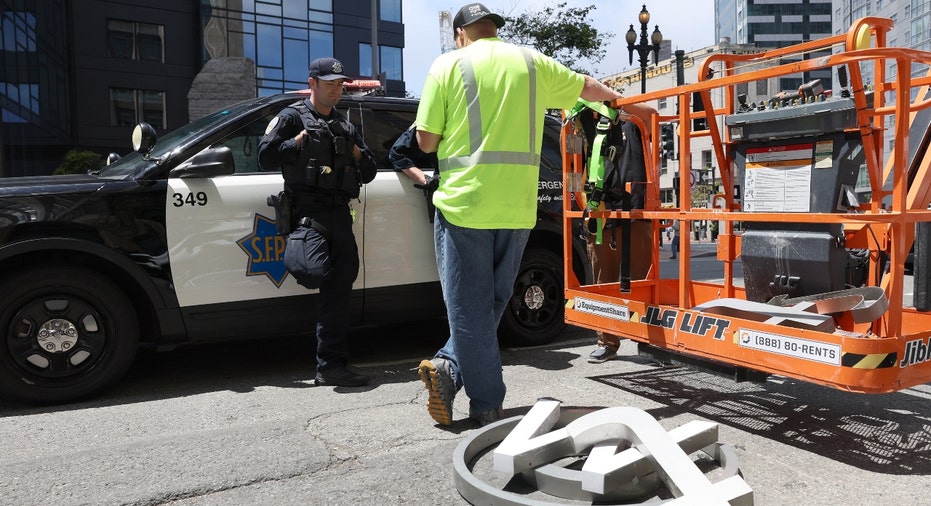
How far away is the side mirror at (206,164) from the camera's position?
420 cm

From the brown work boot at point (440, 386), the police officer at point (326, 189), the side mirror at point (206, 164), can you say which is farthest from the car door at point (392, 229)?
the brown work boot at point (440, 386)

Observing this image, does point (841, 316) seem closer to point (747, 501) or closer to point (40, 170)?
point (747, 501)

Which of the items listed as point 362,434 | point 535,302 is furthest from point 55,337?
point 535,302

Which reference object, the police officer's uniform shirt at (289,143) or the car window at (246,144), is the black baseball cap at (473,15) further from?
the car window at (246,144)

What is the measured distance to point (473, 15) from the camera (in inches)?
134

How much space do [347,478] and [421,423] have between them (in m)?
0.78

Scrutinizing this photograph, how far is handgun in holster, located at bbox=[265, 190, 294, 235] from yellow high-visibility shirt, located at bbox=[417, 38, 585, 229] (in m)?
1.29

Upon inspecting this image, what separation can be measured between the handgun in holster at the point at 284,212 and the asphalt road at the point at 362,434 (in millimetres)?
967

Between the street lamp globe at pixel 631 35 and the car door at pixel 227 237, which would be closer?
the car door at pixel 227 237

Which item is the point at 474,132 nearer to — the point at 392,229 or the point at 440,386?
the point at 440,386

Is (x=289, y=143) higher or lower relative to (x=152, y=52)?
lower

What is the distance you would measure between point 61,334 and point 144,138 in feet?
4.02

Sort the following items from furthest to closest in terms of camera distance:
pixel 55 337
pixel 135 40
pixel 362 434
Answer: pixel 135 40
pixel 55 337
pixel 362 434

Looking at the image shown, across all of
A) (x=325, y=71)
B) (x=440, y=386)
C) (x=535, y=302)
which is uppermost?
(x=325, y=71)
